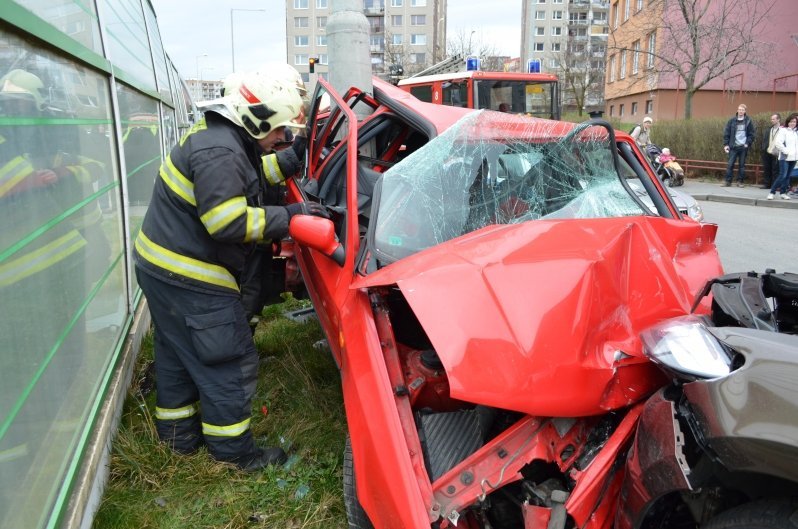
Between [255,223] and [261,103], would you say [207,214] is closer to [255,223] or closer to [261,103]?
[255,223]

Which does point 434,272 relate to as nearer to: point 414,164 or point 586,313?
point 586,313

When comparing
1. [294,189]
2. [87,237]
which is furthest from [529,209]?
[87,237]

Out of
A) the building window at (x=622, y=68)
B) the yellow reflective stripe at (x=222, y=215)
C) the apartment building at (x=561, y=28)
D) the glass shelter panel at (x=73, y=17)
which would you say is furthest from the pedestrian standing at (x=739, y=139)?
the apartment building at (x=561, y=28)

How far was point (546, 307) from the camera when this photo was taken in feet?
6.19

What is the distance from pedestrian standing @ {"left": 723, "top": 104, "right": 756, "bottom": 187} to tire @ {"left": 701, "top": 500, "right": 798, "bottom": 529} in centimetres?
1321

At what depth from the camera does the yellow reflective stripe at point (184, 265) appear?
274cm

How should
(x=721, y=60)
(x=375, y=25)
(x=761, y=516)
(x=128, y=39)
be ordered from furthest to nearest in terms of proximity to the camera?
(x=375, y=25)
(x=721, y=60)
(x=128, y=39)
(x=761, y=516)

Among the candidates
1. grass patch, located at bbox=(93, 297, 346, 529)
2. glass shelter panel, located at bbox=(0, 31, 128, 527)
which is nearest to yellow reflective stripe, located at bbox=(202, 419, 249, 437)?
grass patch, located at bbox=(93, 297, 346, 529)

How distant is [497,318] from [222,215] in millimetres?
1326

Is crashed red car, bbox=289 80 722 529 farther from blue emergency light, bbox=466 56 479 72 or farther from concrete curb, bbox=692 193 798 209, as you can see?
concrete curb, bbox=692 193 798 209

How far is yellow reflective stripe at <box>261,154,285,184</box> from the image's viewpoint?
3453 millimetres

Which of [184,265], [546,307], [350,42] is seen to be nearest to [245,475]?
[184,265]

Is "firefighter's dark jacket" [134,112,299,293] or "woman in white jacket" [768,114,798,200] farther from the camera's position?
"woman in white jacket" [768,114,798,200]

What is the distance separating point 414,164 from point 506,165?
0.43 meters
